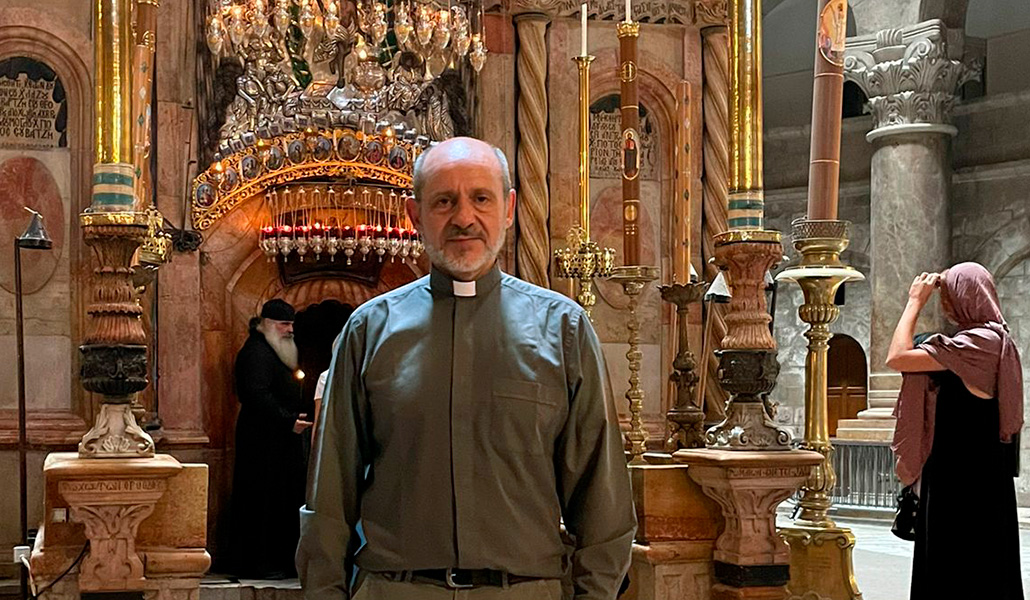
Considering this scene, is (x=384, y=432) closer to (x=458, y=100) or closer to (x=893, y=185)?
(x=458, y=100)

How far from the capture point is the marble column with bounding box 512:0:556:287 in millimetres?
9102

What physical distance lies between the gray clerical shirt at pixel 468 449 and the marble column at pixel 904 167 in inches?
430

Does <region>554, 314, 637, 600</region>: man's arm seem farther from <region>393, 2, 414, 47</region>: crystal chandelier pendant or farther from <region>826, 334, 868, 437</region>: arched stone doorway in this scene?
<region>826, 334, 868, 437</region>: arched stone doorway

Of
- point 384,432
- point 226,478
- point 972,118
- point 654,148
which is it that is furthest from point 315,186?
point 972,118

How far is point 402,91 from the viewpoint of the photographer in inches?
337

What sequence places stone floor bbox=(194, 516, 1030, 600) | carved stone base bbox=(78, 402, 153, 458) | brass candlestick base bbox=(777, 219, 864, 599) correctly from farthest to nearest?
stone floor bbox=(194, 516, 1030, 600) < brass candlestick base bbox=(777, 219, 864, 599) < carved stone base bbox=(78, 402, 153, 458)

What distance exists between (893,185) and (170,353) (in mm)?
8094

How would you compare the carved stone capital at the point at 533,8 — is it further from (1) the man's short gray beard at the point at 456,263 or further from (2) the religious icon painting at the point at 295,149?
(1) the man's short gray beard at the point at 456,263

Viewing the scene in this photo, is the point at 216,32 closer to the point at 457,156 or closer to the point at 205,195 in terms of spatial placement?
the point at 205,195

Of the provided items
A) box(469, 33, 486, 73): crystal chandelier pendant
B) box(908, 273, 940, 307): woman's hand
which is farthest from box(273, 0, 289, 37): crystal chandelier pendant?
box(908, 273, 940, 307): woman's hand

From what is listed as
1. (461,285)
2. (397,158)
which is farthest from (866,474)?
(461,285)

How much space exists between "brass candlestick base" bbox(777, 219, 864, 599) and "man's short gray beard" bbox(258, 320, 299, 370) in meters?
3.75

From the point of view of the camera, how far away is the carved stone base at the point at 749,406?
4.75 metres

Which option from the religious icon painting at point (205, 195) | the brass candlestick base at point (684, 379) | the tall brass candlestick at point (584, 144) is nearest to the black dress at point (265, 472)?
the religious icon painting at point (205, 195)
